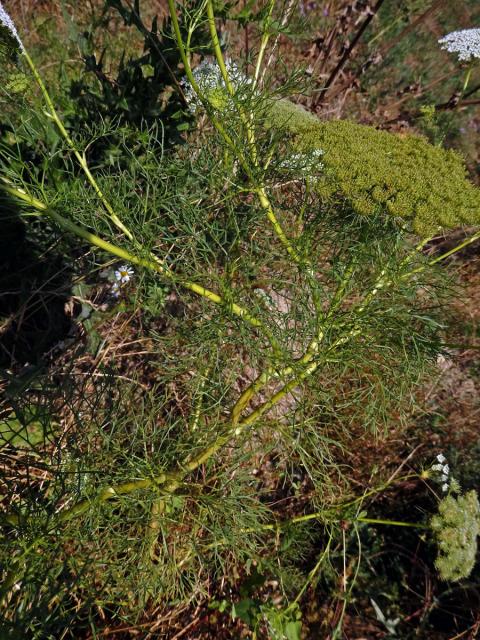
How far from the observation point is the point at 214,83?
1925 millimetres

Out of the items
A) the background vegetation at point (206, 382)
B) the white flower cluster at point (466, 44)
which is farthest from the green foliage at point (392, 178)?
the white flower cluster at point (466, 44)

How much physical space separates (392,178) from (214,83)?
82cm

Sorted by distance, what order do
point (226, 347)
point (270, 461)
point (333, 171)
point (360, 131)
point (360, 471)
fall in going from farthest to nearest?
point (270, 461), point (360, 471), point (226, 347), point (360, 131), point (333, 171)

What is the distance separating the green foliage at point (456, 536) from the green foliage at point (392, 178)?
1.23 m

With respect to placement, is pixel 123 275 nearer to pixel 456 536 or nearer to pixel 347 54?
pixel 456 536

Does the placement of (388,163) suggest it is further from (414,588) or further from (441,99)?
(441,99)

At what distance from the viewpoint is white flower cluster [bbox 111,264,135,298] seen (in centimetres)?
243

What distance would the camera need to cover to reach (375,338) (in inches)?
77.5

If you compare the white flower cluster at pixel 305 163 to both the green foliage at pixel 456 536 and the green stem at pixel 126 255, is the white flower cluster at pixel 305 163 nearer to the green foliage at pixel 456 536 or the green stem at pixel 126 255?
the green stem at pixel 126 255

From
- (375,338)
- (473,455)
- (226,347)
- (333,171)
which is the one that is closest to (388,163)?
(333,171)

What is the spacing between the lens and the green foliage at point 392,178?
1599 mm

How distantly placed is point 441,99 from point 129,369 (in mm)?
4449

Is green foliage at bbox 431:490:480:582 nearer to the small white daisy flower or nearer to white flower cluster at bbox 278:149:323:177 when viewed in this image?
white flower cluster at bbox 278:149:323:177

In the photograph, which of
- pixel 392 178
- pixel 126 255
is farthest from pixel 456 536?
pixel 126 255
